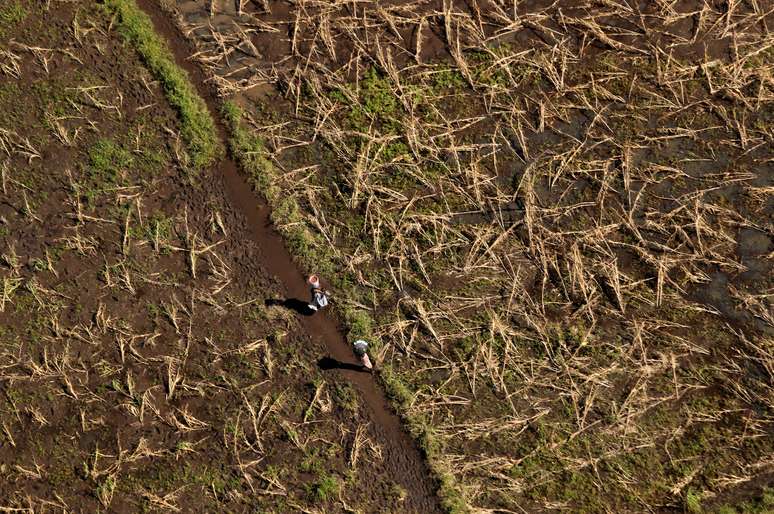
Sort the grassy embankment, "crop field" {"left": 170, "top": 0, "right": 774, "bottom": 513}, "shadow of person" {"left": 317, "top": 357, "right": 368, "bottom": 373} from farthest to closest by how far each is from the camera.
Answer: "shadow of person" {"left": 317, "top": 357, "right": 368, "bottom": 373} → the grassy embankment → "crop field" {"left": 170, "top": 0, "right": 774, "bottom": 513}

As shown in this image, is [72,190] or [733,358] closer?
[733,358]

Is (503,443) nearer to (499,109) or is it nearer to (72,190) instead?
(499,109)

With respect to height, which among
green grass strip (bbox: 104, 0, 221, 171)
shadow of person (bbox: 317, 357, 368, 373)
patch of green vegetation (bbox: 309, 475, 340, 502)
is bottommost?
patch of green vegetation (bbox: 309, 475, 340, 502)

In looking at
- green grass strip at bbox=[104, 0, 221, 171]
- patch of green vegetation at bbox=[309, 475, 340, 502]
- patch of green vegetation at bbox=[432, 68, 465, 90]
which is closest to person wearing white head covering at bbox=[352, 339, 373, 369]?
patch of green vegetation at bbox=[309, 475, 340, 502]

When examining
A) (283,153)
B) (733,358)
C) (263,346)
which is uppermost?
(283,153)

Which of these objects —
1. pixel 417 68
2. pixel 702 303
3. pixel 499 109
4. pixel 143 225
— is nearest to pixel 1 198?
pixel 143 225

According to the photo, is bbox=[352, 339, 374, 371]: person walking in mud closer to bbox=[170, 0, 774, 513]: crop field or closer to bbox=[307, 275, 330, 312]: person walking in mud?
bbox=[170, 0, 774, 513]: crop field

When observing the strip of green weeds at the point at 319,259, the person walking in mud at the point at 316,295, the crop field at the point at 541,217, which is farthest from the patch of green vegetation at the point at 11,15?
the person walking in mud at the point at 316,295
